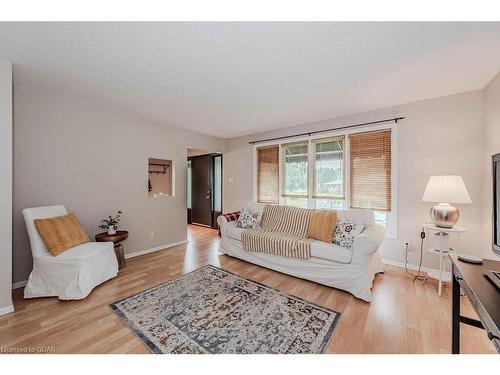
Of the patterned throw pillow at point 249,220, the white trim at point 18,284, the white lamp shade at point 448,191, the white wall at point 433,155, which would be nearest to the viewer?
the white lamp shade at point 448,191

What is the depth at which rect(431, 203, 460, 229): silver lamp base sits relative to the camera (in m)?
2.27

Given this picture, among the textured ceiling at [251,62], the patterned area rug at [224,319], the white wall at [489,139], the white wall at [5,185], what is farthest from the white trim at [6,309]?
the white wall at [489,139]

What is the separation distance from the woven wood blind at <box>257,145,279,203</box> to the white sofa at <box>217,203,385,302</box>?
5.17 ft

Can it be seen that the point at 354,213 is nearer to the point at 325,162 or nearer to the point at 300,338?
the point at 325,162

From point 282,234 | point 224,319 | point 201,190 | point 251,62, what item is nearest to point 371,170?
point 282,234

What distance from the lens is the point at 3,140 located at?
1842mm

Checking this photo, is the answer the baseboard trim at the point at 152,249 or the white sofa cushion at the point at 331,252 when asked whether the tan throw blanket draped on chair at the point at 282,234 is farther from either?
the baseboard trim at the point at 152,249

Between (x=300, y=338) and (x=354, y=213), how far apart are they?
1796 millimetres

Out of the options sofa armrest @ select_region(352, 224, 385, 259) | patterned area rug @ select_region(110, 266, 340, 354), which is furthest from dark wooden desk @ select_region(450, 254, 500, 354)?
patterned area rug @ select_region(110, 266, 340, 354)

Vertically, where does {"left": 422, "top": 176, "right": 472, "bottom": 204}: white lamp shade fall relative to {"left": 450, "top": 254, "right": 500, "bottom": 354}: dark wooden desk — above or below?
above

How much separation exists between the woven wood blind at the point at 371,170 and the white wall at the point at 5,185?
13.5 ft

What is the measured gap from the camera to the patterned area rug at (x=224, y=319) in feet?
4.91

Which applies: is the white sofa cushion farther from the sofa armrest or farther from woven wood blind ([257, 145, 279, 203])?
woven wood blind ([257, 145, 279, 203])
